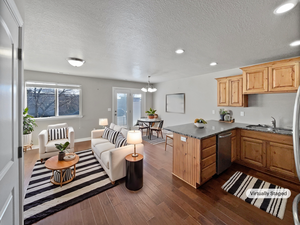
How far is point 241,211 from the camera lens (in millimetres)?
1780

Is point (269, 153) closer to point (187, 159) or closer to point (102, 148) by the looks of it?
point (187, 159)

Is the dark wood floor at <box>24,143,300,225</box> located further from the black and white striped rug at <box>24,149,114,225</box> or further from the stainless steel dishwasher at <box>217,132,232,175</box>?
the stainless steel dishwasher at <box>217,132,232,175</box>

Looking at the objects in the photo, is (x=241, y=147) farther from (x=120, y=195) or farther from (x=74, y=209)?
(x=74, y=209)

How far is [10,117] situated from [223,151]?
123 inches

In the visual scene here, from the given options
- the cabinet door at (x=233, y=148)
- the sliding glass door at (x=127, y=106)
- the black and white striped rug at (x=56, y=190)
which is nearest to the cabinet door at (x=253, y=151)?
the cabinet door at (x=233, y=148)

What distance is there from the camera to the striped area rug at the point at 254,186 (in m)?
1.81

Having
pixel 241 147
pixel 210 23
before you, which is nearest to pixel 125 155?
pixel 210 23

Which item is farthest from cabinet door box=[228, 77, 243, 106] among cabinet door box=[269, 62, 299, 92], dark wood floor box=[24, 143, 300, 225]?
dark wood floor box=[24, 143, 300, 225]

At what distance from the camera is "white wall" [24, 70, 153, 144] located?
4272 mm

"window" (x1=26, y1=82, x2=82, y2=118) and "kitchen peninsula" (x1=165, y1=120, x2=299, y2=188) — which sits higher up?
"window" (x1=26, y1=82, x2=82, y2=118)

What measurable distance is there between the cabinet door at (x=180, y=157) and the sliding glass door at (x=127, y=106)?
3.81 metres

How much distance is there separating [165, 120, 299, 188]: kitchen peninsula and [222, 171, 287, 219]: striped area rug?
1.21 feet

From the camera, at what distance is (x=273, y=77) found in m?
2.71

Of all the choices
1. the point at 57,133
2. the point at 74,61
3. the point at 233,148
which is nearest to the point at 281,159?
the point at 233,148
